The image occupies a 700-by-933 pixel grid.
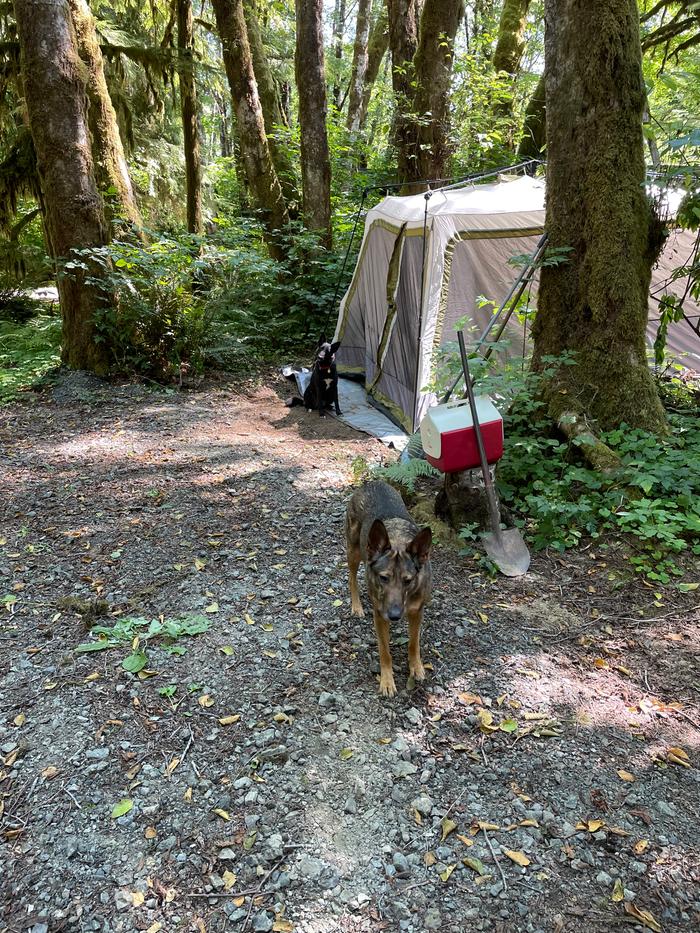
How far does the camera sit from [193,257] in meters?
9.24

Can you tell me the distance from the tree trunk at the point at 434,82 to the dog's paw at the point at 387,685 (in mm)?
10555

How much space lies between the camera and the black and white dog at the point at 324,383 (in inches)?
315

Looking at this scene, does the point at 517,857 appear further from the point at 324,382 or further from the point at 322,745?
the point at 324,382

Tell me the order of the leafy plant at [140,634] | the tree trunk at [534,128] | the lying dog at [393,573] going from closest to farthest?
the lying dog at [393,573] → the leafy plant at [140,634] → the tree trunk at [534,128]

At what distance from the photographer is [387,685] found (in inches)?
121

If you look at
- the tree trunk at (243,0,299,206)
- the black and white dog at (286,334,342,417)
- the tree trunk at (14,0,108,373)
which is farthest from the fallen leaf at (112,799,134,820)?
the tree trunk at (243,0,299,206)

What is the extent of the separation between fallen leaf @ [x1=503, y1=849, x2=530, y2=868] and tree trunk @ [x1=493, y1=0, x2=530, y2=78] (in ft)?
47.7

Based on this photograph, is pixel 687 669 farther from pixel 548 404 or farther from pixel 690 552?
pixel 548 404

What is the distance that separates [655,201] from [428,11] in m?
8.34

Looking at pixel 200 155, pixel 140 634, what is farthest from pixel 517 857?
pixel 200 155

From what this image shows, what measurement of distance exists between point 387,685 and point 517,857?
3.27 feet

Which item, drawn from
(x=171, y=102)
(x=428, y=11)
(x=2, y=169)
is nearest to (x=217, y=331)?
(x=2, y=169)

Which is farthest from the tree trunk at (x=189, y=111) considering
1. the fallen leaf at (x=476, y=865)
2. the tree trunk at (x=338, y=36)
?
the tree trunk at (x=338, y=36)

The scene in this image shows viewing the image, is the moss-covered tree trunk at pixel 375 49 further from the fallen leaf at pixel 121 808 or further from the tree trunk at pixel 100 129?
the fallen leaf at pixel 121 808
